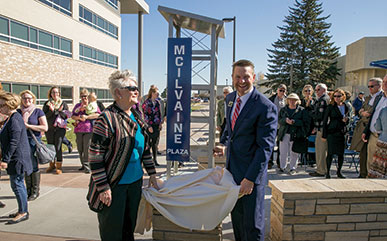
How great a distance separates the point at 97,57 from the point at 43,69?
8533mm

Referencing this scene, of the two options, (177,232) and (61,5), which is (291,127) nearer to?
(177,232)

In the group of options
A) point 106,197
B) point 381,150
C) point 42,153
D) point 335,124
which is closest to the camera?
point 106,197

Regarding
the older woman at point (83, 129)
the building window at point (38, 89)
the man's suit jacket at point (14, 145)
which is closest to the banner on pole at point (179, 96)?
the man's suit jacket at point (14, 145)

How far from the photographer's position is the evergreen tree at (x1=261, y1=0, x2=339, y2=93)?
35125mm

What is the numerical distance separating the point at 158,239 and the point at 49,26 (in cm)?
2036

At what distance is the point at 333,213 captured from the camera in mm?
2895

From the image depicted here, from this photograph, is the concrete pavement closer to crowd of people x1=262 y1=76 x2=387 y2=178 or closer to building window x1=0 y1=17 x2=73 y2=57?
crowd of people x1=262 y1=76 x2=387 y2=178

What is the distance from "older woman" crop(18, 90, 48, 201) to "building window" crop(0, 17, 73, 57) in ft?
44.3

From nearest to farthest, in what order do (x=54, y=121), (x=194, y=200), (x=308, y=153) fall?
(x=194, y=200) → (x=54, y=121) → (x=308, y=153)

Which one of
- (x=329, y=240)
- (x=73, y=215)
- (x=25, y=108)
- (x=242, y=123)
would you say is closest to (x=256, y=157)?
(x=242, y=123)

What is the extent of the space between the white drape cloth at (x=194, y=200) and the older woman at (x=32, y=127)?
257cm

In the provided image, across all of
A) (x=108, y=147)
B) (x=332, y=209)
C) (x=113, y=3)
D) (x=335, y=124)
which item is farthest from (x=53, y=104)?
(x=113, y=3)

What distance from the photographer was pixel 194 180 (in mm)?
2873

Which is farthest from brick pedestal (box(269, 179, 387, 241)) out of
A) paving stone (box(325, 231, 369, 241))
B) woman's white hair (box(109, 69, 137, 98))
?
woman's white hair (box(109, 69, 137, 98))
